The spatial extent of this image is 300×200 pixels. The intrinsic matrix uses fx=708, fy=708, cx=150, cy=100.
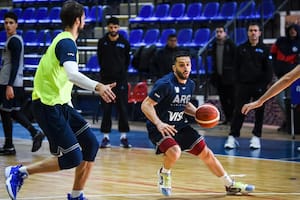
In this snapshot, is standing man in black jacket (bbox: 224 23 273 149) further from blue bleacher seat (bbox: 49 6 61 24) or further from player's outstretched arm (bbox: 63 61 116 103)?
blue bleacher seat (bbox: 49 6 61 24)

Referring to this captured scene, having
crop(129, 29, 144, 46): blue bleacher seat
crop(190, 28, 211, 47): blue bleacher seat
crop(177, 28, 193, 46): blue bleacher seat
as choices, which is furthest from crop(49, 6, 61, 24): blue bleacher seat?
crop(190, 28, 211, 47): blue bleacher seat

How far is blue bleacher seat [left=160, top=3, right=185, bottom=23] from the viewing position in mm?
17656

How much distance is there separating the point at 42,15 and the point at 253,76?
1065 cm

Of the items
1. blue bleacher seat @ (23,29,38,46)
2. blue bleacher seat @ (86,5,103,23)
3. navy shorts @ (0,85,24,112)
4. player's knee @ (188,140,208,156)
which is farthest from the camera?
blue bleacher seat @ (23,29,38,46)

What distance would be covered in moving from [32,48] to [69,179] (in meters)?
11.3

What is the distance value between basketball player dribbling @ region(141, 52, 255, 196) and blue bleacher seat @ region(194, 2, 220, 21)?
32.5ft

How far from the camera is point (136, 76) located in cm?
1694

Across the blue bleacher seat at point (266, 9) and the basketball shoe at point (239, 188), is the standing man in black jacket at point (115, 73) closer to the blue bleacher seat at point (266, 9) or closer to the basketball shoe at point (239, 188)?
the basketball shoe at point (239, 188)

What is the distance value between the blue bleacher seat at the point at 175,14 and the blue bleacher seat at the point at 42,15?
4.03 metres

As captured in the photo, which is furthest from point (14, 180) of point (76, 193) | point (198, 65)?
point (198, 65)

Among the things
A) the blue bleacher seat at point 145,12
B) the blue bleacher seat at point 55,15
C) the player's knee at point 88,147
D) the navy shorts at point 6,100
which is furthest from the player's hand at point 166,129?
the blue bleacher seat at point 55,15

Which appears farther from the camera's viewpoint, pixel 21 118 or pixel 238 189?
pixel 21 118

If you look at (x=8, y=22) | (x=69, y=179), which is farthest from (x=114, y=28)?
(x=69, y=179)

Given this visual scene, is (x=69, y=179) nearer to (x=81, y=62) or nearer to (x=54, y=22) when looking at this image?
(x=81, y=62)
